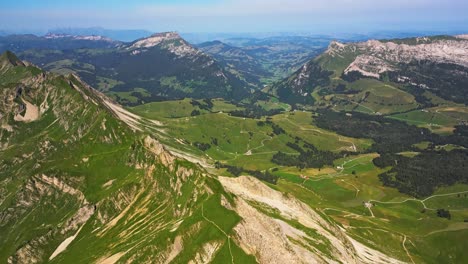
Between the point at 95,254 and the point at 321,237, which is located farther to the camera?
the point at 321,237

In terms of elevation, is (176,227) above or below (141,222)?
above

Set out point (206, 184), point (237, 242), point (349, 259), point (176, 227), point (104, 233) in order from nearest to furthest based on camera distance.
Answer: point (237, 242) → point (176, 227) → point (206, 184) → point (349, 259) → point (104, 233)

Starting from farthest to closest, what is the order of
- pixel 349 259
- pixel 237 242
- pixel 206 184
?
pixel 349 259 → pixel 206 184 → pixel 237 242

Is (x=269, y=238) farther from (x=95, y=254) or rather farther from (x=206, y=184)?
(x=95, y=254)

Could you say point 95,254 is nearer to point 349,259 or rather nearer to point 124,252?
point 124,252

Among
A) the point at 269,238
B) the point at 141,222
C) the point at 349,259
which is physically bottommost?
the point at 349,259

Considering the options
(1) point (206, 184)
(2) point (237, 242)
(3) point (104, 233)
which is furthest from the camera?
(3) point (104, 233)

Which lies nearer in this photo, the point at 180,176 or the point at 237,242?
the point at 237,242

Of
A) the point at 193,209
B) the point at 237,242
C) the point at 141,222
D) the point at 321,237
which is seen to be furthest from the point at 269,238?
the point at 141,222

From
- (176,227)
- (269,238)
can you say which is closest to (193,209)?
(176,227)
